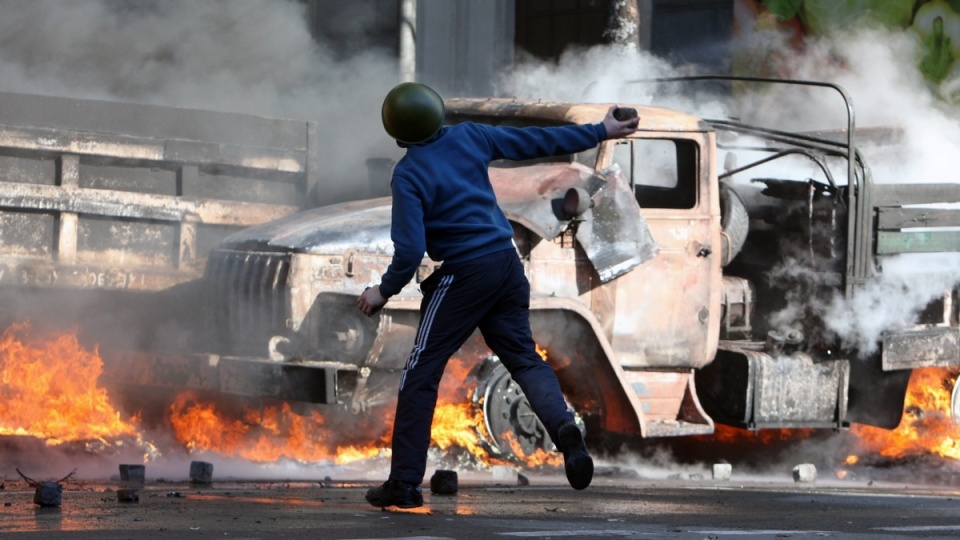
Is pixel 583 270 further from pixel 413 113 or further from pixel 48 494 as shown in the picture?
pixel 48 494

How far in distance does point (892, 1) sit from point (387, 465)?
9.75m

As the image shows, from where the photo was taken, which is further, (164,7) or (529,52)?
(529,52)

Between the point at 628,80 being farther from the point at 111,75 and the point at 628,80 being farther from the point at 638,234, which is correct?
the point at 111,75

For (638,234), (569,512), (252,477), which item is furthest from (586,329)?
(569,512)

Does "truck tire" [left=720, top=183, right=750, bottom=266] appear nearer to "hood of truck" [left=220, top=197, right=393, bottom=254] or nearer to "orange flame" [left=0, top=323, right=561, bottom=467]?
"orange flame" [left=0, top=323, right=561, bottom=467]

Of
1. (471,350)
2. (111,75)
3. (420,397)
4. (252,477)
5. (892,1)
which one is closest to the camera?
(420,397)

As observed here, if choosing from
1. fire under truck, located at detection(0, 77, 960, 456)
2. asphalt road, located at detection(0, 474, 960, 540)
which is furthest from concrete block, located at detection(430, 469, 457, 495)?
fire under truck, located at detection(0, 77, 960, 456)

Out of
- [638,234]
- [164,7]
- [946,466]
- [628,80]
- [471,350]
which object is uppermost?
[164,7]

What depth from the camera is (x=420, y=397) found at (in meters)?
6.00

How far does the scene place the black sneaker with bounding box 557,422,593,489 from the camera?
5932 mm

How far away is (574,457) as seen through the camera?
19.5 ft

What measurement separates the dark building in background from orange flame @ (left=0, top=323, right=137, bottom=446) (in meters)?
7.43

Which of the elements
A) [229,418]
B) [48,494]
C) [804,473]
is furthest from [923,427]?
[48,494]

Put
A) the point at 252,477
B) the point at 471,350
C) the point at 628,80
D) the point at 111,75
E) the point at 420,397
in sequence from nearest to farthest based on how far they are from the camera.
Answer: the point at 420,397, the point at 252,477, the point at 471,350, the point at 628,80, the point at 111,75
